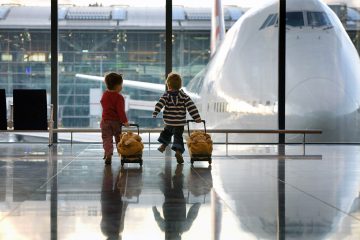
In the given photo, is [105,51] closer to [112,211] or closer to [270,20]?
[270,20]

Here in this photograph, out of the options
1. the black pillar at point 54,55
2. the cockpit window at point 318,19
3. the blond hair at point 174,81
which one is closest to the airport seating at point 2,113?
the black pillar at point 54,55

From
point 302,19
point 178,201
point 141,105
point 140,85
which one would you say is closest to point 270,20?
point 302,19

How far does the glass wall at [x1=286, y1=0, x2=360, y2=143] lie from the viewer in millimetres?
12078

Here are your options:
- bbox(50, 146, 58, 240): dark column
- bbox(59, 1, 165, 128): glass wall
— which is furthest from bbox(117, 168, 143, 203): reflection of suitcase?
bbox(59, 1, 165, 128): glass wall

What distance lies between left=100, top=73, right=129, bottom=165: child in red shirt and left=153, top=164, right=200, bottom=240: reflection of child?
2.13 metres

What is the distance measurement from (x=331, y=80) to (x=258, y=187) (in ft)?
25.0

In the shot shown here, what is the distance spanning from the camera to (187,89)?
15750 mm

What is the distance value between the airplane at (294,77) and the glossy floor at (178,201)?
4960mm

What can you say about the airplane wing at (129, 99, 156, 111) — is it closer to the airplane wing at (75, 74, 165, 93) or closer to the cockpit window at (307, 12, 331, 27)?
the airplane wing at (75, 74, 165, 93)

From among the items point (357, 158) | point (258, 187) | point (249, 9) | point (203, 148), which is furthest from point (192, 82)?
point (258, 187)

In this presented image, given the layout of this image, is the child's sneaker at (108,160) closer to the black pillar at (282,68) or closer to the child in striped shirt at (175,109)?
the child in striped shirt at (175,109)

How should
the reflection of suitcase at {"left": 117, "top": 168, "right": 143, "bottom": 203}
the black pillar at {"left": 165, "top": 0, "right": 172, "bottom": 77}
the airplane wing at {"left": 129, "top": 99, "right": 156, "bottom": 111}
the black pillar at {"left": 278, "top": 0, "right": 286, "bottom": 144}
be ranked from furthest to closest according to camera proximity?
the airplane wing at {"left": 129, "top": 99, "right": 156, "bottom": 111}, the black pillar at {"left": 278, "top": 0, "right": 286, "bottom": 144}, the black pillar at {"left": 165, "top": 0, "right": 172, "bottom": 77}, the reflection of suitcase at {"left": 117, "top": 168, "right": 143, "bottom": 203}

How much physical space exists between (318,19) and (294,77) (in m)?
1.41

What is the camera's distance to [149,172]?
6.32 meters
